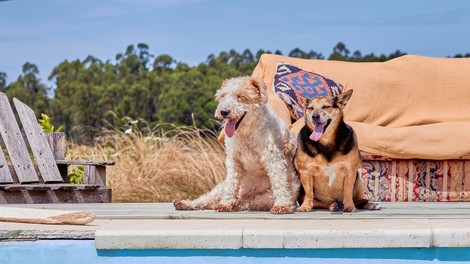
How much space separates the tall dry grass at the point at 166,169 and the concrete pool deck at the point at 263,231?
3210 millimetres

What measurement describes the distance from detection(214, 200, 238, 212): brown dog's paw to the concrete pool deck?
0.33 ft

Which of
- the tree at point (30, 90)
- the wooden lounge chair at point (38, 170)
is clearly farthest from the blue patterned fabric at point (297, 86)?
the tree at point (30, 90)

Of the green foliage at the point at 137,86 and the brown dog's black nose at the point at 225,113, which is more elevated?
the brown dog's black nose at the point at 225,113

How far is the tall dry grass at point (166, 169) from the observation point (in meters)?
6.98

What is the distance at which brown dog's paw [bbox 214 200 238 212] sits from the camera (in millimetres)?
3818

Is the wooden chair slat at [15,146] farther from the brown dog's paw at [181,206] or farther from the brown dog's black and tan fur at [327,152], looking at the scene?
the brown dog's black and tan fur at [327,152]

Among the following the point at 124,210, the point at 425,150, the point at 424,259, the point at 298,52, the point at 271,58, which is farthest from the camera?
the point at 298,52

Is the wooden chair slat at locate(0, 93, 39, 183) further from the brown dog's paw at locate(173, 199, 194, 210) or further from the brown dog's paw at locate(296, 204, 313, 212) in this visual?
the brown dog's paw at locate(296, 204, 313, 212)

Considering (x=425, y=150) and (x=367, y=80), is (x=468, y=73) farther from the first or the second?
(x=425, y=150)

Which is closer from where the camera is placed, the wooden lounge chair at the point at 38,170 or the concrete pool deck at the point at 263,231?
the concrete pool deck at the point at 263,231

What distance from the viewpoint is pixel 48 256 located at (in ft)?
11.2

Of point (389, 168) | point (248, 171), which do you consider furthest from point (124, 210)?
point (389, 168)

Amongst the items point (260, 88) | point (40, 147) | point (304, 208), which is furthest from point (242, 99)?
point (40, 147)

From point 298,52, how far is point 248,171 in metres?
13.8
